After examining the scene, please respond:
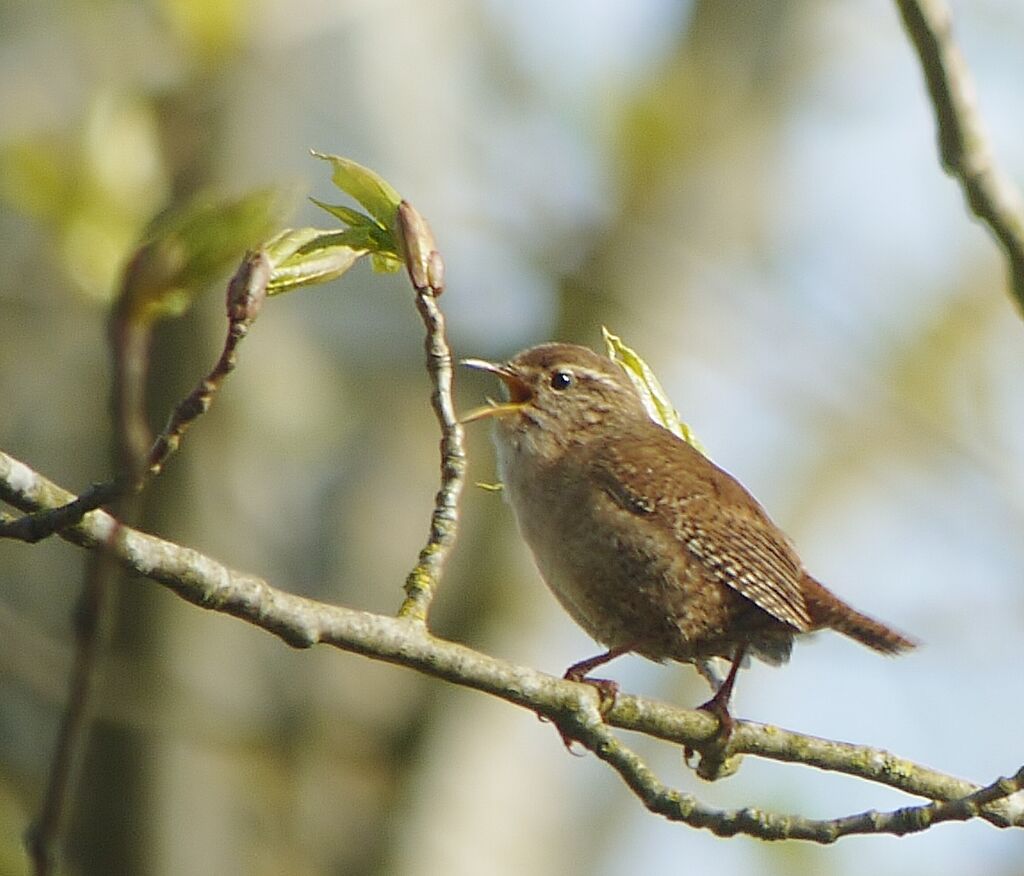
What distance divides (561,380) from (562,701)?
1.95m

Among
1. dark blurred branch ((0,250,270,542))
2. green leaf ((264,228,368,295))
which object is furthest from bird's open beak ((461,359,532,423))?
dark blurred branch ((0,250,270,542))

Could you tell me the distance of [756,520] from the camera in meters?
3.95

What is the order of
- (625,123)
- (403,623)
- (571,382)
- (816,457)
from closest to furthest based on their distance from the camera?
(403,623)
(571,382)
(625,123)
(816,457)

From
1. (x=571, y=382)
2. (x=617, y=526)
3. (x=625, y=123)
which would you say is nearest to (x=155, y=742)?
(x=625, y=123)

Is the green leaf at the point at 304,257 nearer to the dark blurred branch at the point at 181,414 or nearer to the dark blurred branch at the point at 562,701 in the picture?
the dark blurred branch at the point at 181,414

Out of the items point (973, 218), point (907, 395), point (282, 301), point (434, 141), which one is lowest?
point (973, 218)

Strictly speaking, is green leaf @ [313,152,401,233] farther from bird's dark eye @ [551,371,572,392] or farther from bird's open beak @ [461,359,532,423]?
bird's dark eye @ [551,371,572,392]

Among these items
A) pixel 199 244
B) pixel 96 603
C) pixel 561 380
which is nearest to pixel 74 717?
pixel 96 603

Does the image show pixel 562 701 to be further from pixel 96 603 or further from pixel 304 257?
pixel 96 603

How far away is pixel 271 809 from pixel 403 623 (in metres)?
6.17

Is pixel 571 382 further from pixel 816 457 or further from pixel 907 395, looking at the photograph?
pixel 816 457

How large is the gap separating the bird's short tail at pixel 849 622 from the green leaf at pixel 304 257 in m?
1.73

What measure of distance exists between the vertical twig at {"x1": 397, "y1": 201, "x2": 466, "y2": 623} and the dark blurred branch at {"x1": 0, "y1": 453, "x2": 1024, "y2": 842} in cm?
14

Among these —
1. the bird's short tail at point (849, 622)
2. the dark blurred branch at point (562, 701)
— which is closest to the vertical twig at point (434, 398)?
the dark blurred branch at point (562, 701)
